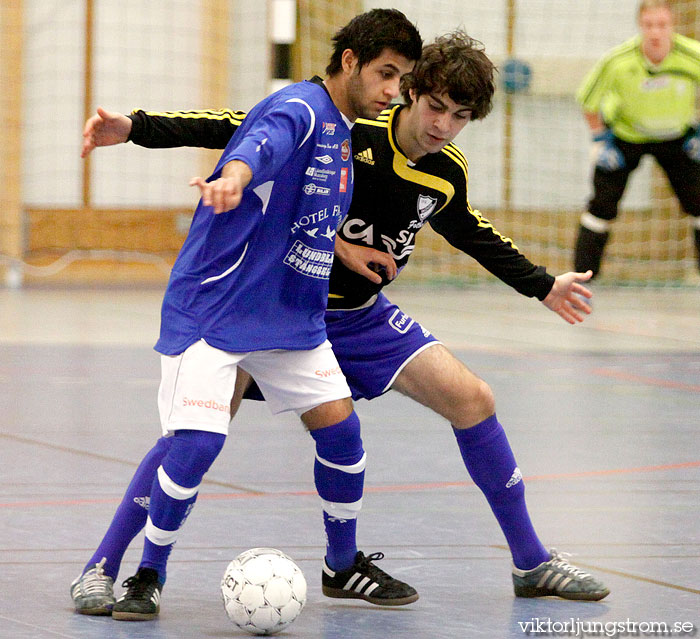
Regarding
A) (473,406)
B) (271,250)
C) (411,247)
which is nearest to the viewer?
(271,250)

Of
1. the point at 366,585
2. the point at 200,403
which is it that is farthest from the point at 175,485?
the point at 366,585

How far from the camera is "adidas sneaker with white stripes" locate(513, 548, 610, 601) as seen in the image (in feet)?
10.1

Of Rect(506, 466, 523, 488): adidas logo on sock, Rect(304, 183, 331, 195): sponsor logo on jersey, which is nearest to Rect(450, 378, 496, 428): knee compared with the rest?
Rect(506, 466, 523, 488): adidas logo on sock

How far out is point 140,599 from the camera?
9.45 feet

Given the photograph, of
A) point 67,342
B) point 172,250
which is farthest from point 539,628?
point 172,250

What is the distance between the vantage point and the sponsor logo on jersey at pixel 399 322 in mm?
3339

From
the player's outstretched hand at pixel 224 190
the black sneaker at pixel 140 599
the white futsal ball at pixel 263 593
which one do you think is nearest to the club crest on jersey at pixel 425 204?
the player's outstretched hand at pixel 224 190

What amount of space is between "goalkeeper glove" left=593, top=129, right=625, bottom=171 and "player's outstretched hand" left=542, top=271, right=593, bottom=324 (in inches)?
249

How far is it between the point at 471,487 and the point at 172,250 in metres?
7.97

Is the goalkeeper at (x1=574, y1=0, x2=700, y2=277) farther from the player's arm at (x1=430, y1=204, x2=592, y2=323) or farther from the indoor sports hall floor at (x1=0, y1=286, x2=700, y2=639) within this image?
the player's arm at (x1=430, y1=204, x2=592, y2=323)

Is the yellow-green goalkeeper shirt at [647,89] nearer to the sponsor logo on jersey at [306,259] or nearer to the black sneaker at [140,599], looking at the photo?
the sponsor logo on jersey at [306,259]

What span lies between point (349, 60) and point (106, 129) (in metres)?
0.59

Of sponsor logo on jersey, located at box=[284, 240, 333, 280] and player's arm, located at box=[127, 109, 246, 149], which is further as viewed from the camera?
player's arm, located at box=[127, 109, 246, 149]

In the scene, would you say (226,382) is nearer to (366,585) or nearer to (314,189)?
(314,189)
